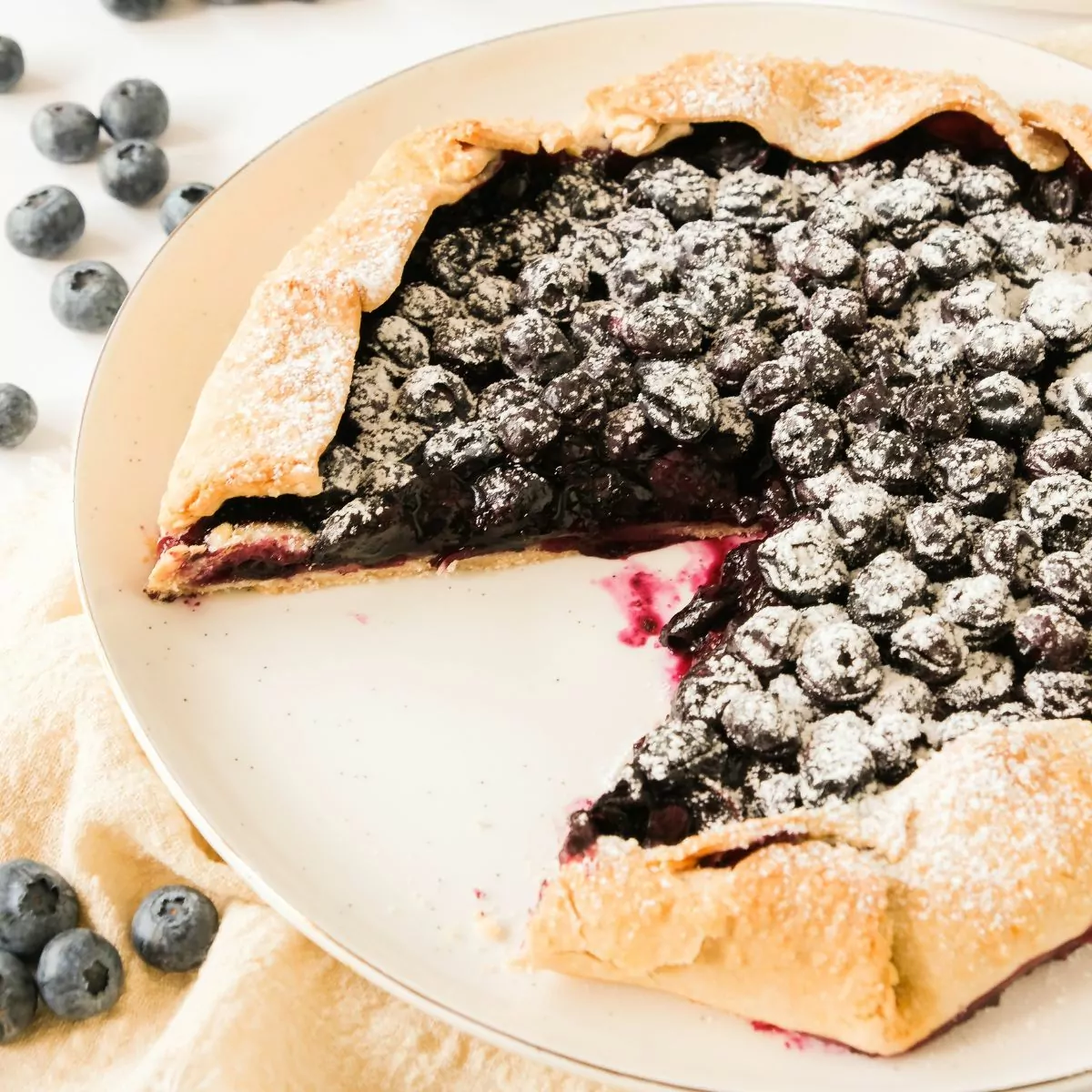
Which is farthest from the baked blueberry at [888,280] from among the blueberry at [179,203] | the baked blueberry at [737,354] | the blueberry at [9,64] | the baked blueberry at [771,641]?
the blueberry at [9,64]

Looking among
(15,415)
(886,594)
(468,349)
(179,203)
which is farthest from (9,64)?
(886,594)

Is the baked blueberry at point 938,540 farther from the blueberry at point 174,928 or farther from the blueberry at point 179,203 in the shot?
the blueberry at point 179,203

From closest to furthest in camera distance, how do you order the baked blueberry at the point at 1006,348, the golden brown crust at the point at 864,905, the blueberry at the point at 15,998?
the golden brown crust at the point at 864,905 < the blueberry at the point at 15,998 < the baked blueberry at the point at 1006,348

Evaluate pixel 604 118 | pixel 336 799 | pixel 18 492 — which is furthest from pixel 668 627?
pixel 18 492

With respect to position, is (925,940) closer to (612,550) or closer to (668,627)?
(668,627)

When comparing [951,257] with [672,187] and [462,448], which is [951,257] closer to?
[672,187]
